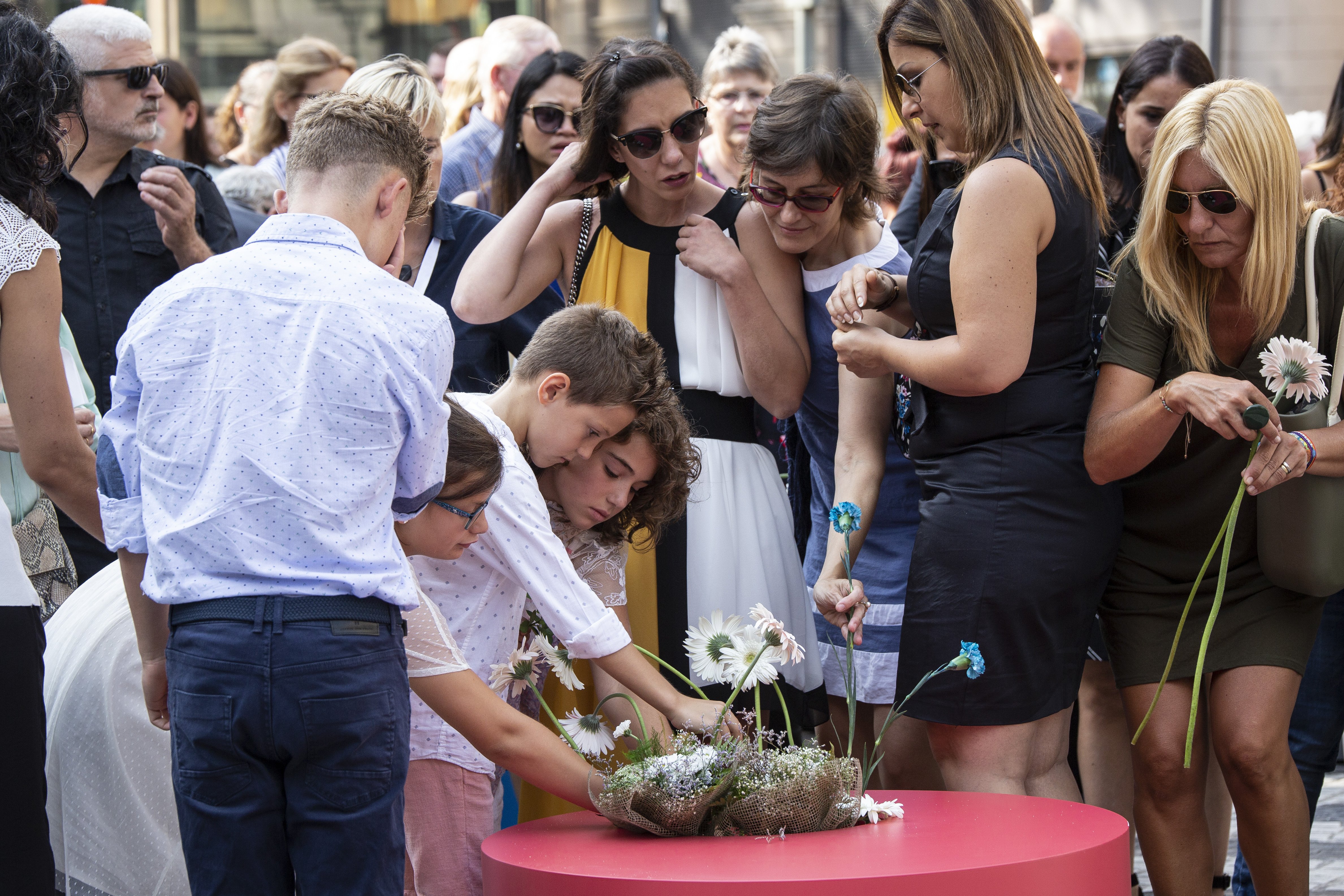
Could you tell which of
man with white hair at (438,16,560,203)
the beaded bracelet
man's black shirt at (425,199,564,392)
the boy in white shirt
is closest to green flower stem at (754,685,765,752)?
the boy in white shirt

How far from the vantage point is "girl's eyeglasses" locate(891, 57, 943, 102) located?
101 inches

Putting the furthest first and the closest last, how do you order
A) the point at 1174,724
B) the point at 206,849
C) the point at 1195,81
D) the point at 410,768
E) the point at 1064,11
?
the point at 1064,11, the point at 1195,81, the point at 1174,724, the point at 410,768, the point at 206,849

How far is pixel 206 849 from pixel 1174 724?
1.79 meters

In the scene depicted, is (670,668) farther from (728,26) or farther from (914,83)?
(728,26)

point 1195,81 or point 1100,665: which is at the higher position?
point 1195,81

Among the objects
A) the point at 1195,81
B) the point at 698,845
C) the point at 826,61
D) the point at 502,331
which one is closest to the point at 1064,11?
the point at 826,61

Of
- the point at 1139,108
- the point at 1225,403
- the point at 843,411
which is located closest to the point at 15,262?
the point at 843,411

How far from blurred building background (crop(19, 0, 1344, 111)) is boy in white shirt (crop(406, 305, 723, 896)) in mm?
8889

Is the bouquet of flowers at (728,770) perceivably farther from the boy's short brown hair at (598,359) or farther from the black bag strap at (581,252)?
the black bag strap at (581,252)

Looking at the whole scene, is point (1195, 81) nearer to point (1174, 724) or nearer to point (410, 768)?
point (1174, 724)

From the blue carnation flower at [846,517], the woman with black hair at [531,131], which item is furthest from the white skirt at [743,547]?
the woman with black hair at [531,131]

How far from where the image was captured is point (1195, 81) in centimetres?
399

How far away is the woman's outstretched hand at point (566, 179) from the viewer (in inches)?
Result: 124

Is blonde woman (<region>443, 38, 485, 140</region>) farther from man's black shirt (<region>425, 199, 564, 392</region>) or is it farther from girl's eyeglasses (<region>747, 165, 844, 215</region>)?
girl's eyeglasses (<region>747, 165, 844, 215</region>)
